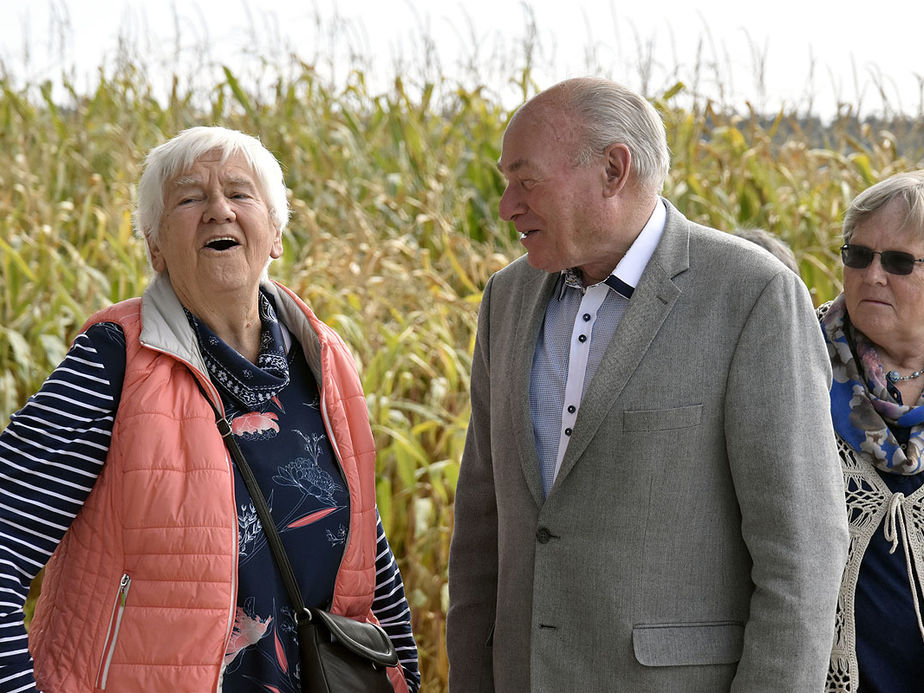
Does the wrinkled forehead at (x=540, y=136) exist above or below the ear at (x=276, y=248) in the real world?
above

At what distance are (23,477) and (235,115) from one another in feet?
15.0

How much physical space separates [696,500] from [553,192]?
0.56 meters

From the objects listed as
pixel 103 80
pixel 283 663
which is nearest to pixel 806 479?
pixel 283 663

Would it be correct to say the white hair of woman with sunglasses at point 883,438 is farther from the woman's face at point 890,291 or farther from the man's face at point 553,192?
the man's face at point 553,192

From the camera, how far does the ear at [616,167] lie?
5.26ft

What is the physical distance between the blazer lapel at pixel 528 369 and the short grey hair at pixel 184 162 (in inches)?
20.0

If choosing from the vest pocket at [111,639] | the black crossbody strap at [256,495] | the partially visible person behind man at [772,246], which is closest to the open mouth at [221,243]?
the black crossbody strap at [256,495]

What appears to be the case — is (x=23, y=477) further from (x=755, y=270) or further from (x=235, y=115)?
(x=235, y=115)

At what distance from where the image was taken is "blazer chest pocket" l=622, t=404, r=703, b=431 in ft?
4.96

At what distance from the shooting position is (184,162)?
1.68 meters

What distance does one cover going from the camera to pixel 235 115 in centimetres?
571

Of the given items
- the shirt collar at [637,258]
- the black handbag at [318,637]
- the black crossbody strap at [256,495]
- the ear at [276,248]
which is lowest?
the black handbag at [318,637]

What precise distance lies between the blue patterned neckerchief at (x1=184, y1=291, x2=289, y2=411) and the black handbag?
0.21ft

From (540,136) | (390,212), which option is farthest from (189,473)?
(390,212)
